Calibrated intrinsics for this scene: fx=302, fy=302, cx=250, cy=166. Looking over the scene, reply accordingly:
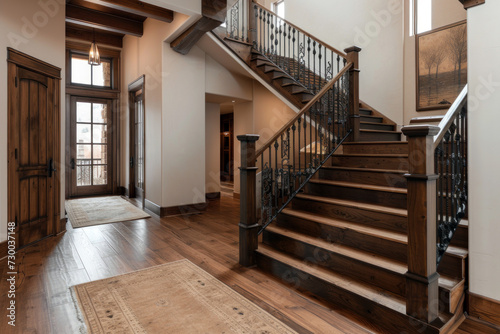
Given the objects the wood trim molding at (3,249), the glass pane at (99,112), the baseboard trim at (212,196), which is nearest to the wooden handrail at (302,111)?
the wood trim molding at (3,249)

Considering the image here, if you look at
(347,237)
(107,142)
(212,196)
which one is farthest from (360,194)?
(107,142)

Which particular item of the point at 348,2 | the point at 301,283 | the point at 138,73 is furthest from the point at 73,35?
the point at 301,283

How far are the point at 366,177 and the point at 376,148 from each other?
627mm

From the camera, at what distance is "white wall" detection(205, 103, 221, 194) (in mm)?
7070

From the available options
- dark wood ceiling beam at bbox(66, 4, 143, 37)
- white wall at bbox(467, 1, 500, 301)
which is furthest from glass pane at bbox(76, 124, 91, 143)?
white wall at bbox(467, 1, 500, 301)

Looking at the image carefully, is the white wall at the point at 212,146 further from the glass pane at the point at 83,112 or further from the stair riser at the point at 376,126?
the stair riser at the point at 376,126

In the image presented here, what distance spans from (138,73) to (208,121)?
71.1 inches

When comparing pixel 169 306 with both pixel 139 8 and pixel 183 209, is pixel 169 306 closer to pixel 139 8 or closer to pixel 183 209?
pixel 183 209

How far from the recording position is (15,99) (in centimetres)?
328

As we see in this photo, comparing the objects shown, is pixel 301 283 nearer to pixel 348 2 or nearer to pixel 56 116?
pixel 56 116

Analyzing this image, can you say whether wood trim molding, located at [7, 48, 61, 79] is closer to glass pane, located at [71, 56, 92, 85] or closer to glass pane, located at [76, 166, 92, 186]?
glass pane, located at [71, 56, 92, 85]

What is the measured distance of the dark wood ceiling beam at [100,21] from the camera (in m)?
5.20

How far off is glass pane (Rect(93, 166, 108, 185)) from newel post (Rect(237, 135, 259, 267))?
18.0ft

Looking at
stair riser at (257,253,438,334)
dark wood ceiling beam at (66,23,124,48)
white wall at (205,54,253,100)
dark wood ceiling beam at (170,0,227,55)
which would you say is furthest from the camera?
dark wood ceiling beam at (66,23,124,48)
